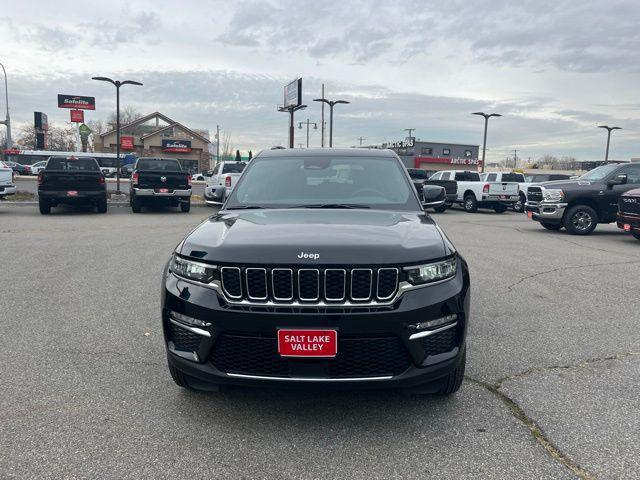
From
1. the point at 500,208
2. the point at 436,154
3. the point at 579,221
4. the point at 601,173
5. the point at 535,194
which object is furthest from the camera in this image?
the point at 436,154

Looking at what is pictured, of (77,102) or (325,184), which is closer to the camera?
(325,184)

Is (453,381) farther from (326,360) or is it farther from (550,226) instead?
(550,226)

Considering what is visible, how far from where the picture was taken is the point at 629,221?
36.3 ft

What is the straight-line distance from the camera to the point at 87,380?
3688mm

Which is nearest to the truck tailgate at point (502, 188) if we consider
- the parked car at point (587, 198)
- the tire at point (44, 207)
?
the parked car at point (587, 198)

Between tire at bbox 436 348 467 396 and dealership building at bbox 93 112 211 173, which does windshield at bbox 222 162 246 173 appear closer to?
tire at bbox 436 348 467 396

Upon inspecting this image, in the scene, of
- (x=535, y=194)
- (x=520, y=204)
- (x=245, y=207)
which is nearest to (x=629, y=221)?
(x=535, y=194)

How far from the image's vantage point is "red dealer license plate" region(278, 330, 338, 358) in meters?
2.72

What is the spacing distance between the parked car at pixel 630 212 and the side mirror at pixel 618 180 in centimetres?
142

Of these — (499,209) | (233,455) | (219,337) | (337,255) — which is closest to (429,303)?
(337,255)

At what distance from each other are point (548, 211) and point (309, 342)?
41.2 ft

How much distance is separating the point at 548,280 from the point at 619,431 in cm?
453

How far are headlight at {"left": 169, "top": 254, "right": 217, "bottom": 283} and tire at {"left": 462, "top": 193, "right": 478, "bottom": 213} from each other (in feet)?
66.5

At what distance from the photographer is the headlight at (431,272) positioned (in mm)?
2854
